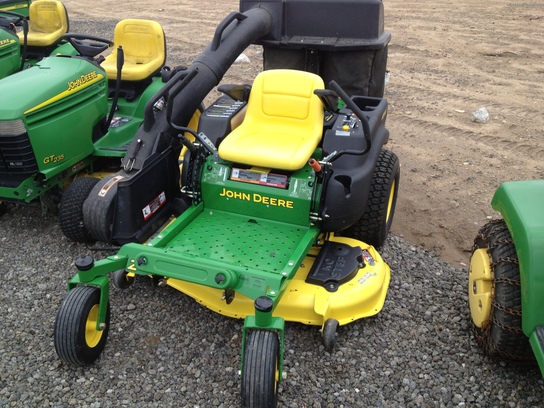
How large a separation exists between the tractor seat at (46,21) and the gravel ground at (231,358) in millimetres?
2727

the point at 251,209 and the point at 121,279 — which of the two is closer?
the point at 121,279

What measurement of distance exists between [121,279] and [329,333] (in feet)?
3.54

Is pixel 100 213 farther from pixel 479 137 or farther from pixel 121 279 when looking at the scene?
pixel 479 137

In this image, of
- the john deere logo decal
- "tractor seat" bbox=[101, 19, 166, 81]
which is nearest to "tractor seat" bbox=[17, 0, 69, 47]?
"tractor seat" bbox=[101, 19, 166, 81]

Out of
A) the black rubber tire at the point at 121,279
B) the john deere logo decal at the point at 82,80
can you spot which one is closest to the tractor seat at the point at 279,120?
the black rubber tire at the point at 121,279

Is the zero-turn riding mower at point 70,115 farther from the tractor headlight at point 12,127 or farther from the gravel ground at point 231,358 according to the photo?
the gravel ground at point 231,358

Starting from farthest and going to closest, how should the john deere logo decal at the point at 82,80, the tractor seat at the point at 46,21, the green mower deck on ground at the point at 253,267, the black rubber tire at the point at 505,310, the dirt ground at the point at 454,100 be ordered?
the tractor seat at the point at 46,21 < the dirt ground at the point at 454,100 < the john deere logo decal at the point at 82,80 < the green mower deck on ground at the point at 253,267 < the black rubber tire at the point at 505,310

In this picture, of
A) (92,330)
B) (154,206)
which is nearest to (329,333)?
(92,330)

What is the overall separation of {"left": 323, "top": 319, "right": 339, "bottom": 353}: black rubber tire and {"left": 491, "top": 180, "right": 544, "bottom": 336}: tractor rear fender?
78 cm

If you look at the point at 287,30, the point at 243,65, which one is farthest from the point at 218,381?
the point at 243,65

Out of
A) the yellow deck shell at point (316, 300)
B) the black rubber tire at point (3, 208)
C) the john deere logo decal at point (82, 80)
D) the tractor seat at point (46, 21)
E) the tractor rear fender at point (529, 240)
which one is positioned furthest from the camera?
the tractor seat at point (46, 21)

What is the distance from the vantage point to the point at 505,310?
224cm

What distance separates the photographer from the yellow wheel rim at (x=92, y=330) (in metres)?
2.42

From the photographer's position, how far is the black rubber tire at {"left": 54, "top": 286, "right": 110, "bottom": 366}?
230 centimetres
